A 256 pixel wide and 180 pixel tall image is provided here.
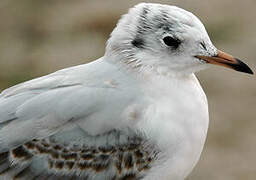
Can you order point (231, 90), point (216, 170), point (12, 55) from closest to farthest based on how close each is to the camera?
point (216, 170) < point (231, 90) < point (12, 55)

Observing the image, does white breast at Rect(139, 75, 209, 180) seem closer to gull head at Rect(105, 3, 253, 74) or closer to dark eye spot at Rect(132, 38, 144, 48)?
gull head at Rect(105, 3, 253, 74)

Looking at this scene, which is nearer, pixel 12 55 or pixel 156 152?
pixel 156 152

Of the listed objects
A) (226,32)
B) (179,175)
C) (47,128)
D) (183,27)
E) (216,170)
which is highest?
(183,27)

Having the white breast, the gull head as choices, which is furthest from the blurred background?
the gull head

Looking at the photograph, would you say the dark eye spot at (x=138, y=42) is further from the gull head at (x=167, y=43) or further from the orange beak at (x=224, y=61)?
the orange beak at (x=224, y=61)

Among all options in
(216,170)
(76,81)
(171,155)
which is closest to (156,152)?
(171,155)

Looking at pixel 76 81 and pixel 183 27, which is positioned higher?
pixel 183 27

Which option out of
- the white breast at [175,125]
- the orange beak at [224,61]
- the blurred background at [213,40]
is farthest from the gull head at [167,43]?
the blurred background at [213,40]

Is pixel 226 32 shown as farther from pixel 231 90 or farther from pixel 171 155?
pixel 171 155
